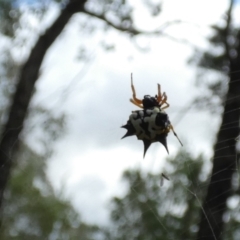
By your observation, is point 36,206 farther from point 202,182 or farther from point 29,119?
point 202,182

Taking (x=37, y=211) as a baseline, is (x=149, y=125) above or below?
above

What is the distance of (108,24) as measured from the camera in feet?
10.9

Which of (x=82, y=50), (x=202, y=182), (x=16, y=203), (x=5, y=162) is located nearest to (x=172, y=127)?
(x=202, y=182)

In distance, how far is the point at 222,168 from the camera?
199 cm

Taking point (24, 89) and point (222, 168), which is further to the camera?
point (24, 89)

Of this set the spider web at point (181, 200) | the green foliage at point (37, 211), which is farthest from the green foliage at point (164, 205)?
the green foliage at point (37, 211)

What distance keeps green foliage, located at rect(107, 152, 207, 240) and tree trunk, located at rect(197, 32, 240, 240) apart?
4.9 inches

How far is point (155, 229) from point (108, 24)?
4.56ft

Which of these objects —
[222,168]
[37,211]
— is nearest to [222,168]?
[222,168]

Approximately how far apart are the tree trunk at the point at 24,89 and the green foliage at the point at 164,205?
1.82 feet

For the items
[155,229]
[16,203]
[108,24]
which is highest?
[108,24]

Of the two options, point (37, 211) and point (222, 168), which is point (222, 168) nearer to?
point (222, 168)

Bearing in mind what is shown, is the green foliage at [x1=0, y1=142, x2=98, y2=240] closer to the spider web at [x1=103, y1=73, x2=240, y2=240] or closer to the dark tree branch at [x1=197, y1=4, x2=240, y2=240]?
the spider web at [x1=103, y1=73, x2=240, y2=240]

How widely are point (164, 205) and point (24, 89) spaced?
86 centimetres
